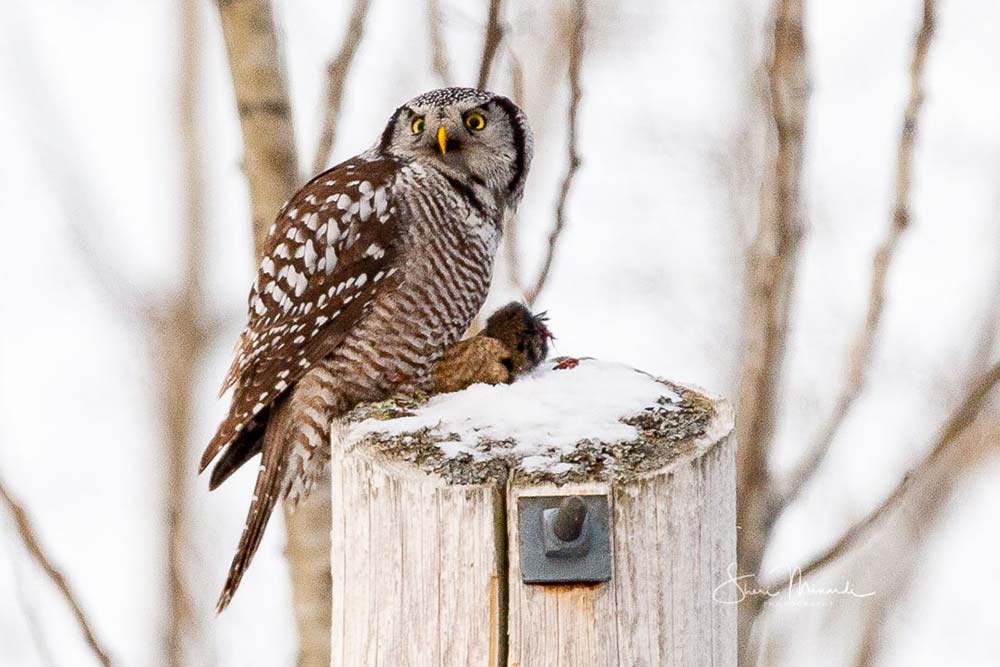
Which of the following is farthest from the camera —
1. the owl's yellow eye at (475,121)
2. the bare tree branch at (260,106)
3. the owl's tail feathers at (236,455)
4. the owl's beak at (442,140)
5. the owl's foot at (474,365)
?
the bare tree branch at (260,106)

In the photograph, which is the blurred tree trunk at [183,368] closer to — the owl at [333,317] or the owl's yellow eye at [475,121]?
the owl at [333,317]

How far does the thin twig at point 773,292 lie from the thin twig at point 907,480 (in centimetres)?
18

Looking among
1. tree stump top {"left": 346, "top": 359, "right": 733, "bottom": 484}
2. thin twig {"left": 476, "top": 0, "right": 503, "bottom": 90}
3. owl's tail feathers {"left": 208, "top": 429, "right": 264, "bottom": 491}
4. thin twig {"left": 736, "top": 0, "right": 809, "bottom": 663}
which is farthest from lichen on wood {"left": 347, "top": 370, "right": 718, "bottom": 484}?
thin twig {"left": 476, "top": 0, "right": 503, "bottom": 90}

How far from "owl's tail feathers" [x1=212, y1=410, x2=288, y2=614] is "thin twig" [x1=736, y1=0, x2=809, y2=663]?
1326 mm

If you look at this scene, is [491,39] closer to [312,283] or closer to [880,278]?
[312,283]

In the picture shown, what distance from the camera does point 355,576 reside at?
2.13 m

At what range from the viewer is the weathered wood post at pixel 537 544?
75.3 inches

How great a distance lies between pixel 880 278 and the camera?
337 centimetres

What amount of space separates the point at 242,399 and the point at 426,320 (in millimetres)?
572

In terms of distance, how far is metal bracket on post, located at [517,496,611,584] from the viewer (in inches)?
74.7

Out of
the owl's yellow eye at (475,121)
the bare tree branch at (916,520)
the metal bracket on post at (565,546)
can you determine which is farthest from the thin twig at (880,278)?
the metal bracket on post at (565,546)

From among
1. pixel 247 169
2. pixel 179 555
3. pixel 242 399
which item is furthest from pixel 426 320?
pixel 179 555

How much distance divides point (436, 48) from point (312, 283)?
1074mm

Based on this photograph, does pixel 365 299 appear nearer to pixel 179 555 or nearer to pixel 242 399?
pixel 242 399
